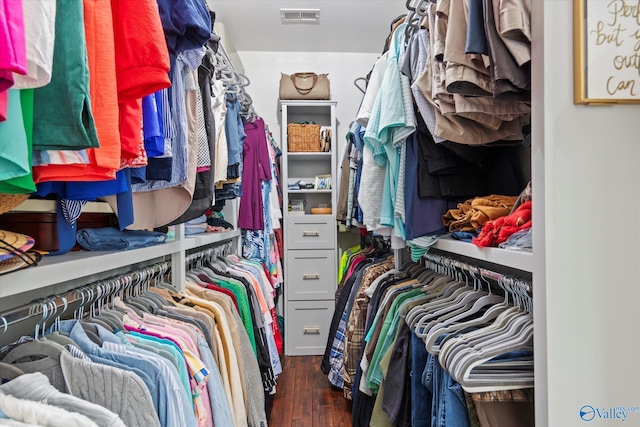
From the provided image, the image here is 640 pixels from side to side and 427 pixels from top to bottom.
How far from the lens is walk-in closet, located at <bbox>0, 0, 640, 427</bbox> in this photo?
2.32 ft

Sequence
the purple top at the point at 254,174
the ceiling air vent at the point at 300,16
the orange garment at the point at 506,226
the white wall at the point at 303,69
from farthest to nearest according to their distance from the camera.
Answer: the white wall at the point at 303,69, the ceiling air vent at the point at 300,16, the purple top at the point at 254,174, the orange garment at the point at 506,226

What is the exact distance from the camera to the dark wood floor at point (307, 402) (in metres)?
2.54

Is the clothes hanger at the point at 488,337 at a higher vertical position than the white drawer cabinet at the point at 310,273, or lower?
higher

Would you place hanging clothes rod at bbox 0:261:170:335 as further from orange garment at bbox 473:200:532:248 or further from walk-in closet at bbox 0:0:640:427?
orange garment at bbox 473:200:532:248

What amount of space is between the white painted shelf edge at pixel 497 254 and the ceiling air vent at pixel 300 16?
2.29 meters

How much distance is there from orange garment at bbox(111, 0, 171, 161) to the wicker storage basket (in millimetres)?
3004

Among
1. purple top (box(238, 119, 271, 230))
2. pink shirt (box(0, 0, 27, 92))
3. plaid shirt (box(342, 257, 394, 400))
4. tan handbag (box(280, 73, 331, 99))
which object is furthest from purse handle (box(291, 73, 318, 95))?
pink shirt (box(0, 0, 27, 92))

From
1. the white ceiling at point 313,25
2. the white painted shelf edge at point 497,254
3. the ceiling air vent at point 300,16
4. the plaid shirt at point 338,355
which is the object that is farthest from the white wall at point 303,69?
the white painted shelf edge at point 497,254

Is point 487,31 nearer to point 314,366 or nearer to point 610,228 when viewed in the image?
point 610,228

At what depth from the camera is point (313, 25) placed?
344 cm

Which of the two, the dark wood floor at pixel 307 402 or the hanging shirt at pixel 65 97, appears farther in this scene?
the dark wood floor at pixel 307 402

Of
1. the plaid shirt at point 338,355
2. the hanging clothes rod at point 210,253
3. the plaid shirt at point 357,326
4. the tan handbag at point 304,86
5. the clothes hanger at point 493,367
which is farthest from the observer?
the tan handbag at point 304,86

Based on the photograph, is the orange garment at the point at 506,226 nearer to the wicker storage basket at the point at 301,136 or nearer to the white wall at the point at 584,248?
the white wall at the point at 584,248

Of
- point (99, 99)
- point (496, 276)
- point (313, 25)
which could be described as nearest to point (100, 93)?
point (99, 99)
